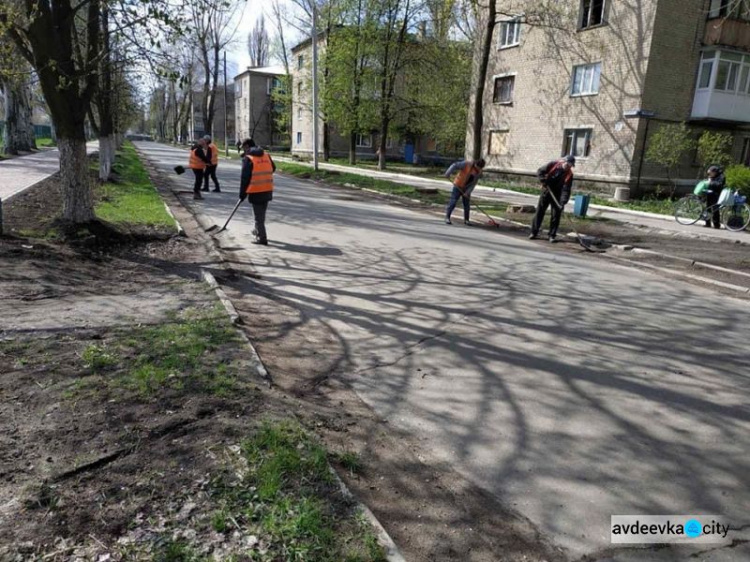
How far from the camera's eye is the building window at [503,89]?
28422 mm

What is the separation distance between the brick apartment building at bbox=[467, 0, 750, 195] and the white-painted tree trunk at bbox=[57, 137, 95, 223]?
17.7 m

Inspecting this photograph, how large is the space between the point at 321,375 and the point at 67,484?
2.16 metres

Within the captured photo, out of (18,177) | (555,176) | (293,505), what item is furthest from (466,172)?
(18,177)

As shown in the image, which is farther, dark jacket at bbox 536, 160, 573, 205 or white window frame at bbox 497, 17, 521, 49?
white window frame at bbox 497, 17, 521, 49

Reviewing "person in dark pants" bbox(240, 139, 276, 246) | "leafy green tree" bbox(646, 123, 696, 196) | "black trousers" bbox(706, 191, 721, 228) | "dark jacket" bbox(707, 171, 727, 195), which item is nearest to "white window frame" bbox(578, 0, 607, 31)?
"leafy green tree" bbox(646, 123, 696, 196)

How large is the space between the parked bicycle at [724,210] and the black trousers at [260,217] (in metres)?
11.8

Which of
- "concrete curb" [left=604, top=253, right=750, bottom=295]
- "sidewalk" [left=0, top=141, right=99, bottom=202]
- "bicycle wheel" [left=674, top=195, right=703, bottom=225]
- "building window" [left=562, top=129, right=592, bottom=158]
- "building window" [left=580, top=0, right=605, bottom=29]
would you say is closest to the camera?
"concrete curb" [left=604, top=253, right=750, bottom=295]

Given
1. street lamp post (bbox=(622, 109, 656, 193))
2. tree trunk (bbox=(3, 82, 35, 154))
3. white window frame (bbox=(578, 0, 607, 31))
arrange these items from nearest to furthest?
street lamp post (bbox=(622, 109, 656, 193)) < white window frame (bbox=(578, 0, 607, 31)) < tree trunk (bbox=(3, 82, 35, 154))

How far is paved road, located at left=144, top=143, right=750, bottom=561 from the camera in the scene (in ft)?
10.3

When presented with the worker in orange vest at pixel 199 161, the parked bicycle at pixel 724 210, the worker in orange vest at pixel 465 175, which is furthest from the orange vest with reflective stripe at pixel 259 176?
the parked bicycle at pixel 724 210

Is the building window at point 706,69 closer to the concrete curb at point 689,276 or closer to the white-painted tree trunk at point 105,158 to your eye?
the concrete curb at point 689,276

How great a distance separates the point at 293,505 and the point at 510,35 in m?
30.1

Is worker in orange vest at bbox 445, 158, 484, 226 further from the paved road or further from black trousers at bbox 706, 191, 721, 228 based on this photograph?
black trousers at bbox 706, 191, 721, 228

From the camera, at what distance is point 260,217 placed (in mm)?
9508
